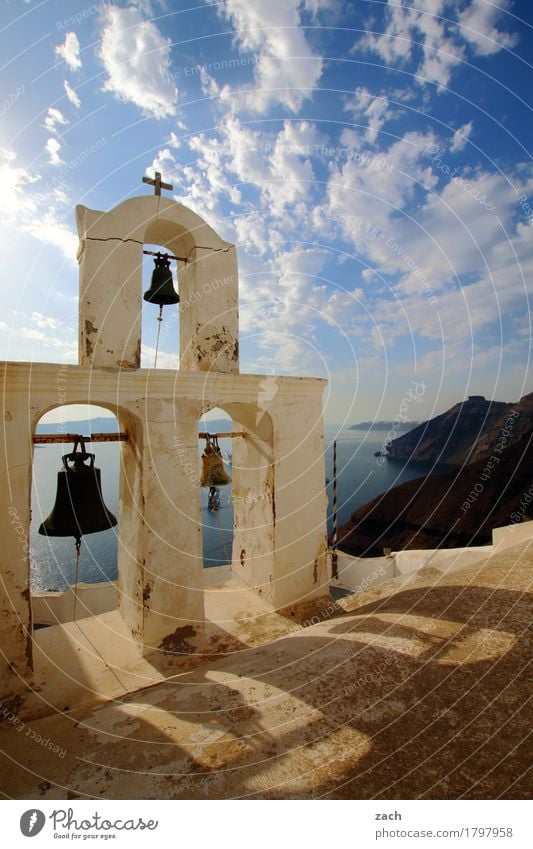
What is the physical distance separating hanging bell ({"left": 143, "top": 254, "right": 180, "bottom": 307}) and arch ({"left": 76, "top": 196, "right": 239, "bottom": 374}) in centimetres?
17

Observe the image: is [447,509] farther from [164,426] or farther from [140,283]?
[140,283]

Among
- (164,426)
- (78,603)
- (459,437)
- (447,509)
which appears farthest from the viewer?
(459,437)

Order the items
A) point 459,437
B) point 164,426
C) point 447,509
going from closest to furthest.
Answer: point 164,426 < point 447,509 < point 459,437

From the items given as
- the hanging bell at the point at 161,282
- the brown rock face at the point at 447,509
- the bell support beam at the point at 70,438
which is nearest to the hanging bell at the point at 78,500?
the bell support beam at the point at 70,438

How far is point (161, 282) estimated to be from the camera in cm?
588

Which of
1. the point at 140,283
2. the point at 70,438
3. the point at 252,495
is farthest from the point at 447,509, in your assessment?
the point at 70,438

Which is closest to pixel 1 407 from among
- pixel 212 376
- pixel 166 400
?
pixel 166 400

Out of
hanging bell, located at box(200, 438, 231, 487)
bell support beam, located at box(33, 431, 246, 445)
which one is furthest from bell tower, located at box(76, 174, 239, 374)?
hanging bell, located at box(200, 438, 231, 487)

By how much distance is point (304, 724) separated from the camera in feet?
6.38

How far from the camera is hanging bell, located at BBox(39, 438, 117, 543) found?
176 inches

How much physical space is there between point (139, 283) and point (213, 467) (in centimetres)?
302

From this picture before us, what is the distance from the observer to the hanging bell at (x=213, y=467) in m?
6.18

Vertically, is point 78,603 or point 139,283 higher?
point 139,283

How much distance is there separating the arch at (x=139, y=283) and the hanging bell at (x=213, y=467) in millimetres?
1423
